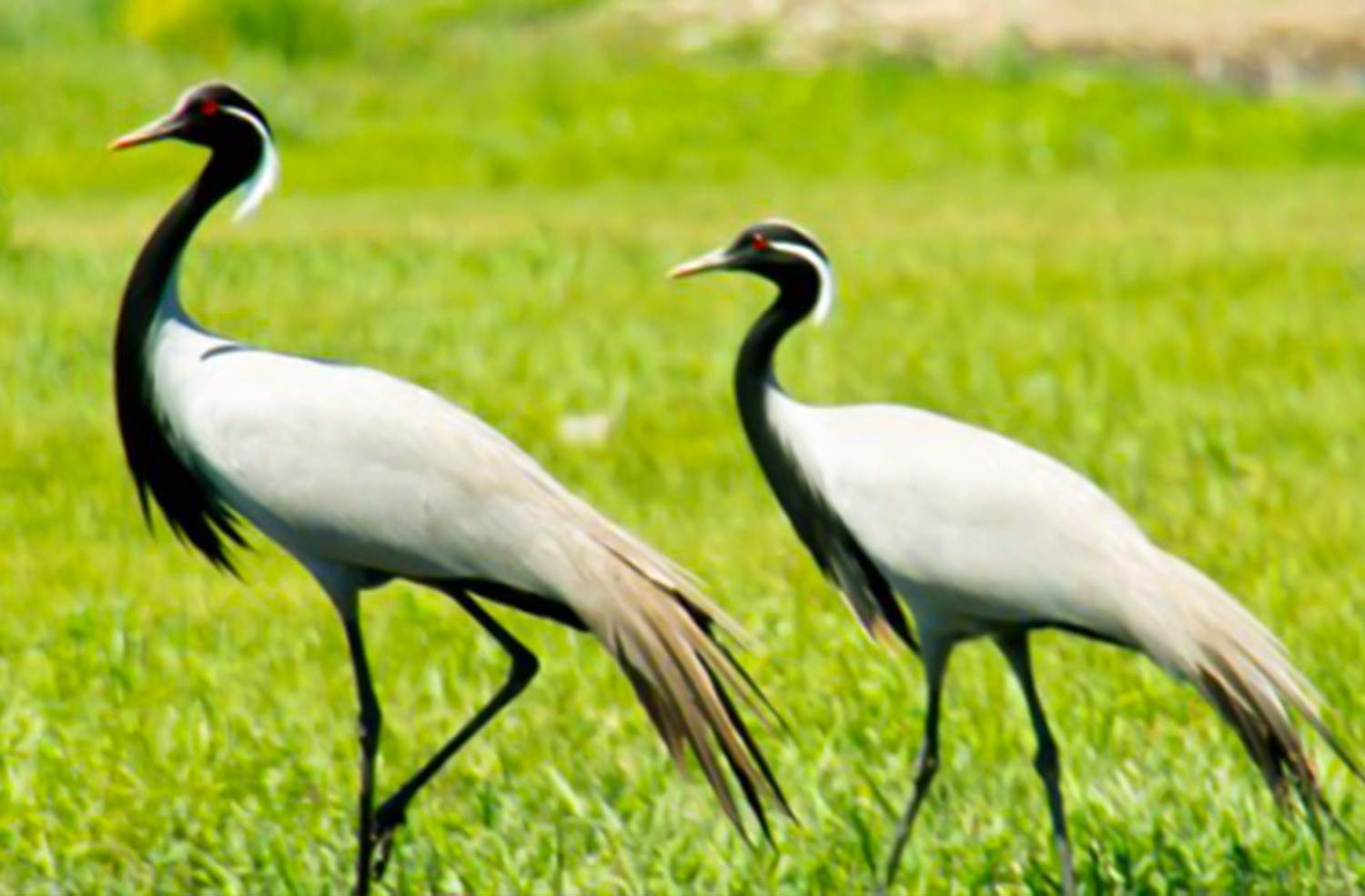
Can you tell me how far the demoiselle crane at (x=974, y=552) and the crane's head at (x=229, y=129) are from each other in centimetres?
71

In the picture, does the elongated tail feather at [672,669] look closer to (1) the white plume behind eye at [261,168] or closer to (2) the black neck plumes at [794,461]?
(2) the black neck plumes at [794,461]

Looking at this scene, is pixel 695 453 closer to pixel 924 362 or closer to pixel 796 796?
pixel 924 362

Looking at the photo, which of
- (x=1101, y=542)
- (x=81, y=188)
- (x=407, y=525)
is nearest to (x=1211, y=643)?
(x=1101, y=542)

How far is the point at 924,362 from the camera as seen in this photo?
1084cm

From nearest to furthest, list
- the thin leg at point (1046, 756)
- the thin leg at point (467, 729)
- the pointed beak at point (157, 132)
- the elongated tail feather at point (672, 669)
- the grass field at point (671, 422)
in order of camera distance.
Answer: the elongated tail feather at point (672, 669) → the pointed beak at point (157, 132) → the thin leg at point (1046, 756) → the thin leg at point (467, 729) → the grass field at point (671, 422)

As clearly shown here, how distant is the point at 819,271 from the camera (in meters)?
4.88

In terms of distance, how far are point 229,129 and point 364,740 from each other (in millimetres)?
1049

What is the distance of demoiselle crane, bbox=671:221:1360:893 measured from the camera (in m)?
4.45

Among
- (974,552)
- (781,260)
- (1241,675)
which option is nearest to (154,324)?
(781,260)

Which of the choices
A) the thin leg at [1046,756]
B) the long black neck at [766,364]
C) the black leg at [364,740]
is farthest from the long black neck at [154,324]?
the thin leg at [1046,756]

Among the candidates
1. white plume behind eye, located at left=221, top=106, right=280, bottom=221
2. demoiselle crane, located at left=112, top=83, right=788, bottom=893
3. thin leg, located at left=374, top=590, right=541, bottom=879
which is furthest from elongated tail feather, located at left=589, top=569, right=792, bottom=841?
white plume behind eye, located at left=221, top=106, right=280, bottom=221

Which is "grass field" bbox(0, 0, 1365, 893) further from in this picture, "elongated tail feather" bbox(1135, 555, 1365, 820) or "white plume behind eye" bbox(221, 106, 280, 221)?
"white plume behind eye" bbox(221, 106, 280, 221)

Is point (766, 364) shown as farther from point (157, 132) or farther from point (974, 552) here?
point (157, 132)

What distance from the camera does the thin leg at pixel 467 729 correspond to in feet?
16.2
